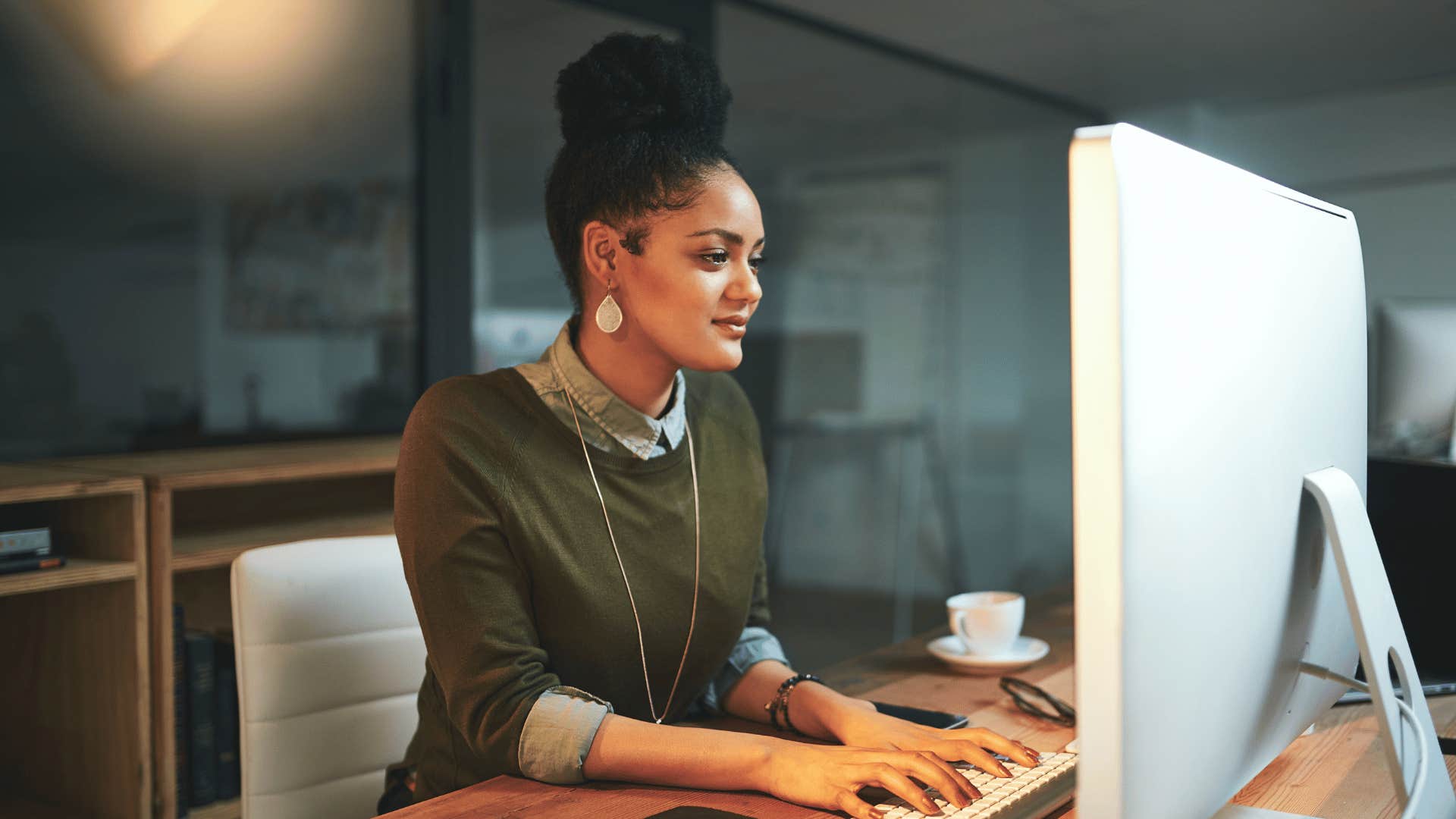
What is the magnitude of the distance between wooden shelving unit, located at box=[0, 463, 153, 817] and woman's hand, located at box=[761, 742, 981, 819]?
1.37 m

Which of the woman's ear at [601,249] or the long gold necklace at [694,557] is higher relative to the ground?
the woman's ear at [601,249]

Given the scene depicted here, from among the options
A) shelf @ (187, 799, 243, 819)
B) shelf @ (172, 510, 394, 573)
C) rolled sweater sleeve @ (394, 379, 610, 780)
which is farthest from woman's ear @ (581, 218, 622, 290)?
shelf @ (187, 799, 243, 819)

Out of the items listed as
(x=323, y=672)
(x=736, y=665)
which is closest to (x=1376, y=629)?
(x=736, y=665)

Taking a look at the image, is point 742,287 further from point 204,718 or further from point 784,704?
point 204,718

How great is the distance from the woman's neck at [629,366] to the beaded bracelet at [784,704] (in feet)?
1.14

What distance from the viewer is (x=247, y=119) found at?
265 cm

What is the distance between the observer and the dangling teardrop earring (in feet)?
4.24

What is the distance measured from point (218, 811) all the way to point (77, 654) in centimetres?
38

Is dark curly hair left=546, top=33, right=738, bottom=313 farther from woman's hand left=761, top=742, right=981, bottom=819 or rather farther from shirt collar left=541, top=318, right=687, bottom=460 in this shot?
woman's hand left=761, top=742, right=981, bottom=819

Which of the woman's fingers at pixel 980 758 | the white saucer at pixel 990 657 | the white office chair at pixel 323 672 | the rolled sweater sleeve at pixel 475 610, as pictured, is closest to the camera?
the woman's fingers at pixel 980 758

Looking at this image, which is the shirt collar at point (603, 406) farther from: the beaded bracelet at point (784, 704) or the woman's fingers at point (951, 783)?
the woman's fingers at point (951, 783)

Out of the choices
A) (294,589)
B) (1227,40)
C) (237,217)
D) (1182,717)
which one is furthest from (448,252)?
(1227,40)

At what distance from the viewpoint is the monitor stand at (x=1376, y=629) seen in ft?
2.78

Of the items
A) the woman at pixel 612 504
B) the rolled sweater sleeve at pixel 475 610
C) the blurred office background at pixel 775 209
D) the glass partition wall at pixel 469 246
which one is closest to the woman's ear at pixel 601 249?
the woman at pixel 612 504
